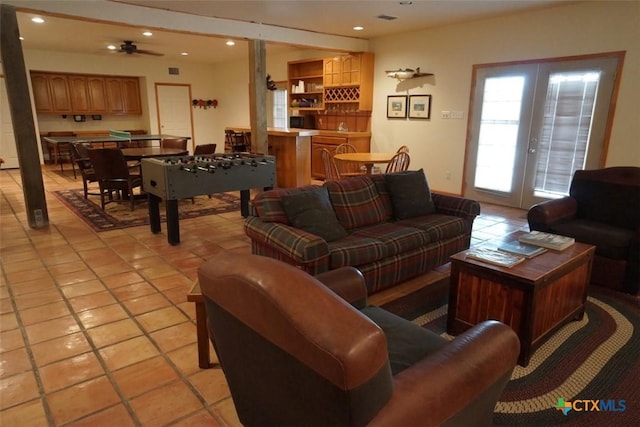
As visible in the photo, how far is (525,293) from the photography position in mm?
2074

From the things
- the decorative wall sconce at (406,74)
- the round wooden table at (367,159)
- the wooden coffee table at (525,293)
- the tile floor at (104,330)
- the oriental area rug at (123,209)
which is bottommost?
the tile floor at (104,330)

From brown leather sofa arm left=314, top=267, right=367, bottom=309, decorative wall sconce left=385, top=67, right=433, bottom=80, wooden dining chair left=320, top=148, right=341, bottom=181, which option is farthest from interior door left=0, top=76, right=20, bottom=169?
→ brown leather sofa arm left=314, top=267, right=367, bottom=309

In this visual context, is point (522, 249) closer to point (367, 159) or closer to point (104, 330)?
point (104, 330)

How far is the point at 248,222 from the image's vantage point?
9.63 ft

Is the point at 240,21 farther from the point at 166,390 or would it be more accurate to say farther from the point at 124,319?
the point at 166,390

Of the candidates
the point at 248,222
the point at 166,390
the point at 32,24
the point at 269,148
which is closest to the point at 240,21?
the point at 269,148

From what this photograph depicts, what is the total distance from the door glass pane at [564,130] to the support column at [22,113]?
6094 mm

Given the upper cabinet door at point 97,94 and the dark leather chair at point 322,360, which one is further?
the upper cabinet door at point 97,94

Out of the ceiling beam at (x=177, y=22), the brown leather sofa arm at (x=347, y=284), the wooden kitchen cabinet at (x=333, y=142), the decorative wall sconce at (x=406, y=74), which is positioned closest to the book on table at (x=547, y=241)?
the brown leather sofa arm at (x=347, y=284)

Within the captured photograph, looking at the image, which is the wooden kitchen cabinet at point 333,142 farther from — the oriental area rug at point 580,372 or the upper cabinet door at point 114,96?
the upper cabinet door at point 114,96

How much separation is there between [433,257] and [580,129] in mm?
3164

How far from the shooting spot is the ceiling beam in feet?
14.5

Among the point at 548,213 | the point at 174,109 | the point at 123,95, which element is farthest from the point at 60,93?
the point at 548,213

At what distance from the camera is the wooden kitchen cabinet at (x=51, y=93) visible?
923cm
